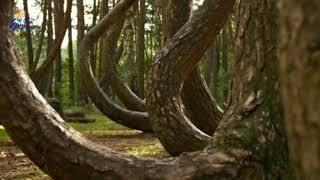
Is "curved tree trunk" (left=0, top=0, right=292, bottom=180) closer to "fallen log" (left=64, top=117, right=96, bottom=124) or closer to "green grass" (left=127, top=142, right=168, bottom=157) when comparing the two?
"green grass" (left=127, top=142, right=168, bottom=157)

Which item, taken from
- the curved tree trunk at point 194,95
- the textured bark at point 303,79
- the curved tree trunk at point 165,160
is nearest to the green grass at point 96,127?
the curved tree trunk at point 194,95

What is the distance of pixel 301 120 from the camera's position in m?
1.04

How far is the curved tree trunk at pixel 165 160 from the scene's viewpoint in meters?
2.84

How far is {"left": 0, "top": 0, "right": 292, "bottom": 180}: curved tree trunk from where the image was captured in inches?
112

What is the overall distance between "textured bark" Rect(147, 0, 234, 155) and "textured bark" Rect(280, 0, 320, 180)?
4.44m

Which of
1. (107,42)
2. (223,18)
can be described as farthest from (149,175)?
(107,42)

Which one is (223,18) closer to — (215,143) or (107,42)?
(215,143)

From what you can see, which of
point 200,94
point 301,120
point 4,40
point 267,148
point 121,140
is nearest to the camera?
point 301,120

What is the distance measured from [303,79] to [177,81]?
4.67 m

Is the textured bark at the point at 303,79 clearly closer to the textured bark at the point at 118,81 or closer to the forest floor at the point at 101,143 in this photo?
the forest floor at the point at 101,143

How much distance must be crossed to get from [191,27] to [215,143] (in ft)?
8.84

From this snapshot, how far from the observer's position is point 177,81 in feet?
18.7

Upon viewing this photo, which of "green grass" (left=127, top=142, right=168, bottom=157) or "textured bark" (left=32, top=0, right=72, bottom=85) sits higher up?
"textured bark" (left=32, top=0, right=72, bottom=85)

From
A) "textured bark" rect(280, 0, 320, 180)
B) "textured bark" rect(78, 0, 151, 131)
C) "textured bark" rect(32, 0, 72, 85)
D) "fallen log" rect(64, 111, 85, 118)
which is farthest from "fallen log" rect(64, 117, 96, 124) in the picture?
"textured bark" rect(280, 0, 320, 180)
